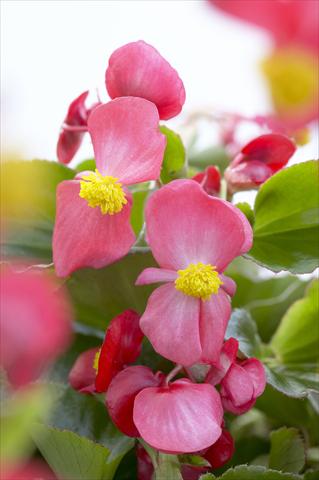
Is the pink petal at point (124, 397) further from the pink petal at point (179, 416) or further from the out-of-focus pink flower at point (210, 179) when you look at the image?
the out-of-focus pink flower at point (210, 179)

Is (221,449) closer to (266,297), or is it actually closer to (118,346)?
(118,346)

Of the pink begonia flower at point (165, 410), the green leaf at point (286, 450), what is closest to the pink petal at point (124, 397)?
the pink begonia flower at point (165, 410)

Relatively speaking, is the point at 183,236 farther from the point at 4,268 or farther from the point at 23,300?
the point at 23,300

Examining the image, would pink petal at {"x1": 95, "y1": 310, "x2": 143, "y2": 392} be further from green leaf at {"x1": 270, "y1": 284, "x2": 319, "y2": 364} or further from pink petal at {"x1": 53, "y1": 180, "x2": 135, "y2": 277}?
green leaf at {"x1": 270, "y1": 284, "x2": 319, "y2": 364}

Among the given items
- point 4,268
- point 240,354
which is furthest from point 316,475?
point 4,268

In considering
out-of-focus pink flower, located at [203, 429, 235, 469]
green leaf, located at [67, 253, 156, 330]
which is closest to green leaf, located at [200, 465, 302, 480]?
out-of-focus pink flower, located at [203, 429, 235, 469]
